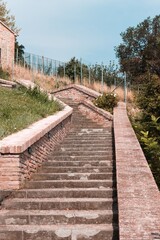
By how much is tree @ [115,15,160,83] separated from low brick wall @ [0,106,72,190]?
71.5 ft

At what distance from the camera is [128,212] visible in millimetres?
5430

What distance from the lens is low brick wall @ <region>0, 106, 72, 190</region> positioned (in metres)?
6.98

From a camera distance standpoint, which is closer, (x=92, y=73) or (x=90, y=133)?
(x=90, y=133)

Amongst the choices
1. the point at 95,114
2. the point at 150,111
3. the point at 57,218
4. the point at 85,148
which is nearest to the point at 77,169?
the point at 85,148

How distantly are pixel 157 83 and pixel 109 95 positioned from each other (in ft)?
12.6

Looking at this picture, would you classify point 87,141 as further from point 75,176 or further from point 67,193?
point 67,193

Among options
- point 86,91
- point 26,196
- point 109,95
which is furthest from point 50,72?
point 26,196

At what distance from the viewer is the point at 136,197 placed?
19.5ft

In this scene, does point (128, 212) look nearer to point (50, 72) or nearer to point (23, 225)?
point (23, 225)

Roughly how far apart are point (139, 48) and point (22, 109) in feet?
72.8

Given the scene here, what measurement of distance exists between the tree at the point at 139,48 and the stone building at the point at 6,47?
8976 mm

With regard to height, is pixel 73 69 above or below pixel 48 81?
above

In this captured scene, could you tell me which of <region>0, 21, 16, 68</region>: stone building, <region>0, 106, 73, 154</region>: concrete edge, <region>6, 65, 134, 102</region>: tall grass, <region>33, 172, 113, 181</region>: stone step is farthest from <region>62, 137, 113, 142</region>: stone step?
<region>0, 21, 16, 68</region>: stone building

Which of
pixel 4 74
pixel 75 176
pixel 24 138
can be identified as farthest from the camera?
pixel 4 74
